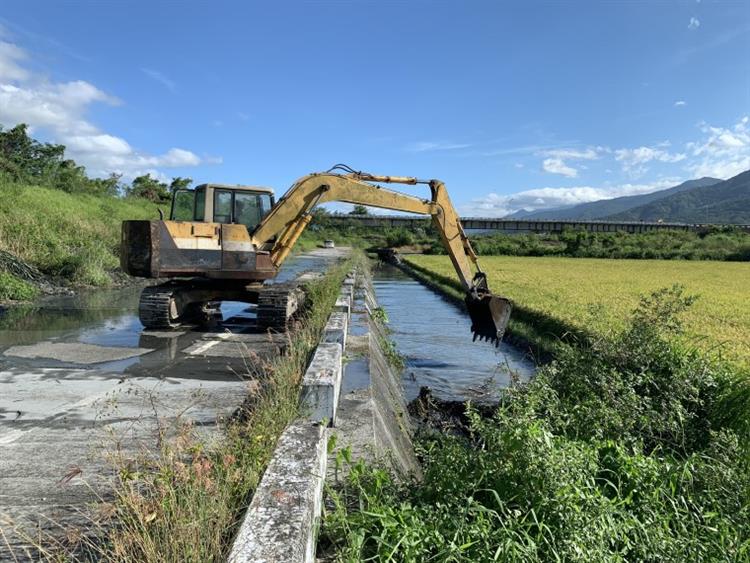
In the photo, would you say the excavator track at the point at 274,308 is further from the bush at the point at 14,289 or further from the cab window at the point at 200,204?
the bush at the point at 14,289

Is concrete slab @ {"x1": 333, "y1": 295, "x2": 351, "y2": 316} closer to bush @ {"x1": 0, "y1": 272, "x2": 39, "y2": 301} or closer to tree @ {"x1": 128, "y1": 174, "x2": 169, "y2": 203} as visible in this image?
bush @ {"x1": 0, "y1": 272, "x2": 39, "y2": 301}

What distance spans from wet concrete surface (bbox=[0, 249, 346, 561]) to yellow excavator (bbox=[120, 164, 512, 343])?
69 centimetres

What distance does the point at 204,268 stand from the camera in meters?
10.6

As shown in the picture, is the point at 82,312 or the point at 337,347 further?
the point at 82,312

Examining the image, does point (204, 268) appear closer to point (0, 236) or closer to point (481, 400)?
point (481, 400)

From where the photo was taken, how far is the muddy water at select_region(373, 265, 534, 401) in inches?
354

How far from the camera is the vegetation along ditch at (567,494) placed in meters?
2.78

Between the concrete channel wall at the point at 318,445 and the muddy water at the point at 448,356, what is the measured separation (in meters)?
1.46

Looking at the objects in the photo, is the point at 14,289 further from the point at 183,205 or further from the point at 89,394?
the point at 89,394

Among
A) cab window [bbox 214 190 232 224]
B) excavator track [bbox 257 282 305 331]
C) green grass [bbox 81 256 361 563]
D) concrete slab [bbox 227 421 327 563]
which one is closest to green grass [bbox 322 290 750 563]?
concrete slab [bbox 227 421 327 563]

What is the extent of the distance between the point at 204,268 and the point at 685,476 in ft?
29.0

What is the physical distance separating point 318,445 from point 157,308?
310 inches

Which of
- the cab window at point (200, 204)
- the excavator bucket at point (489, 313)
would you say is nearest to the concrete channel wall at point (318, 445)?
the excavator bucket at point (489, 313)

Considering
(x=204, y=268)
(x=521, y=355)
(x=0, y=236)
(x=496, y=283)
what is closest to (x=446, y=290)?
(x=496, y=283)
